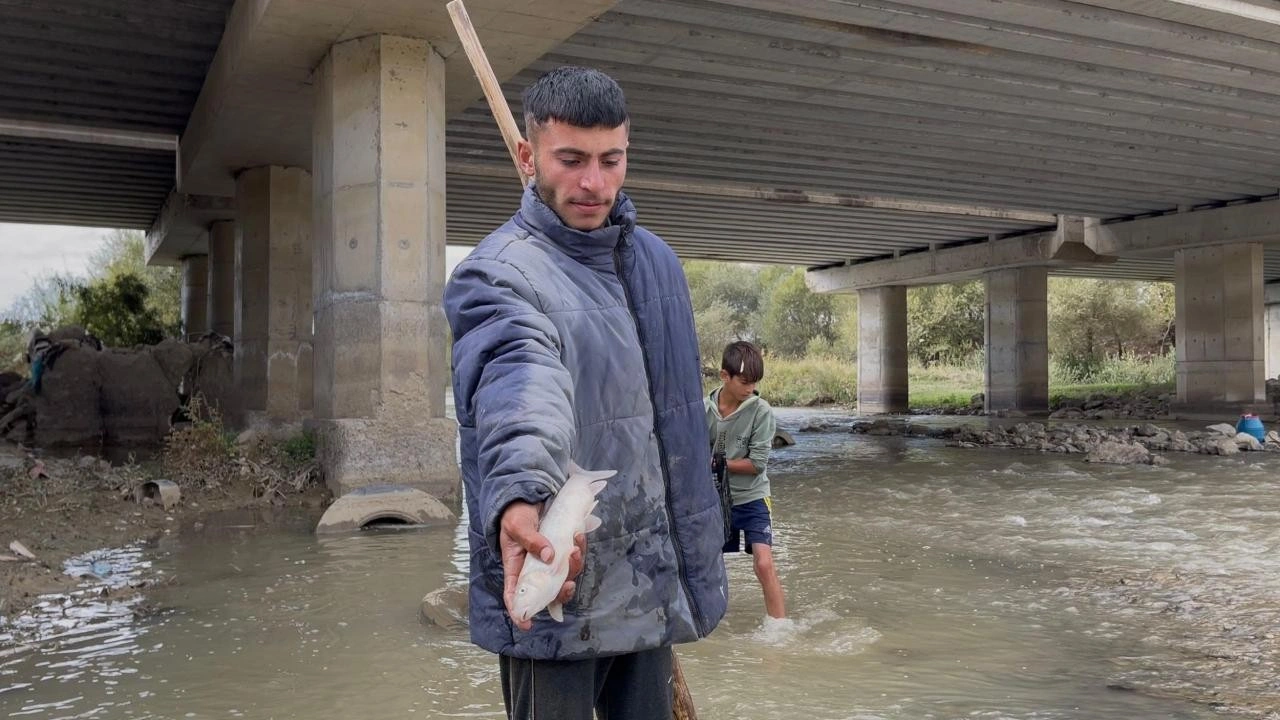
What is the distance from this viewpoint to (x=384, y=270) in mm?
10555

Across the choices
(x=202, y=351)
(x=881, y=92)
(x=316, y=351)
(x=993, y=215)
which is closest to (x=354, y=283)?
(x=316, y=351)

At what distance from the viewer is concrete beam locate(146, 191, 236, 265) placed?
67.6 ft

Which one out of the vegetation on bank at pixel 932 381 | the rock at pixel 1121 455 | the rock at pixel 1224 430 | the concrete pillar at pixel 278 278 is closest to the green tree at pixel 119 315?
the concrete pillar at pixel 278 278

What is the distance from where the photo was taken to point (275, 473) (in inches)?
439

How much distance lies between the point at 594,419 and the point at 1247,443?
60.6 ft

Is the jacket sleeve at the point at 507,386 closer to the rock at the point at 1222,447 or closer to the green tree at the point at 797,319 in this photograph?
the rock at the point at 1222,447

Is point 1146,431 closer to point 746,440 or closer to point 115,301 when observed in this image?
point 746,440

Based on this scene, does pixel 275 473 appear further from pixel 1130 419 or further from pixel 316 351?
pixel 1130 419

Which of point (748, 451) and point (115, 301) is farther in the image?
point (115, 301)

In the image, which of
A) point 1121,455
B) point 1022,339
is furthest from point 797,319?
point 1121,455

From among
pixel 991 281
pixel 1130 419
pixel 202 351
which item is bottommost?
pixel 1130 419

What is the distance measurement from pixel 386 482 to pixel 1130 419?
23.7m

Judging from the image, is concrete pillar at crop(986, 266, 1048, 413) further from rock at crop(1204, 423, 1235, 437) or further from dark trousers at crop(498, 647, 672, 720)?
dark trousers at crop(498, 647, 672, 720)

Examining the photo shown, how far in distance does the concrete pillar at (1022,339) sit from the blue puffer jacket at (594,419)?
100 feet
